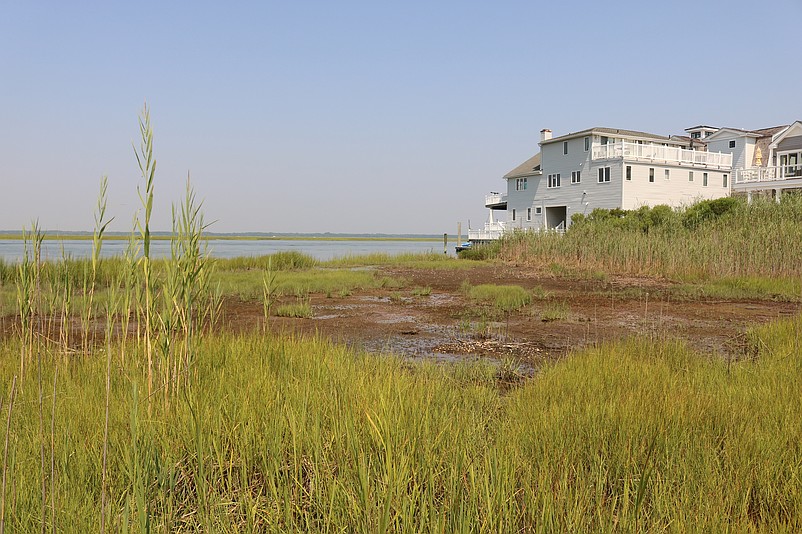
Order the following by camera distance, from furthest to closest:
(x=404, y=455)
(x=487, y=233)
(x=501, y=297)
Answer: (x=487, y=233)
(x=501, y=297)
(x=404, y=455)

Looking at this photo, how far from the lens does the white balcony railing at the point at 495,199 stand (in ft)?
182

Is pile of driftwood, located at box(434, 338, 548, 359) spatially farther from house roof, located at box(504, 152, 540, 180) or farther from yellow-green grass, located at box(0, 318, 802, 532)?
house roof, located at box(504, 152, 540, 180)

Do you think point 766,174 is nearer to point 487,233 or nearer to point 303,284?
point 487,233

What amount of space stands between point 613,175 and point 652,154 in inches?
136

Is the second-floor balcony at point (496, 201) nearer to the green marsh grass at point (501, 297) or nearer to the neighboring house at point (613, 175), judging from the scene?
the neighboring house at point (613, 175)

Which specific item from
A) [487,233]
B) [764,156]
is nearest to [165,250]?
[487,233]

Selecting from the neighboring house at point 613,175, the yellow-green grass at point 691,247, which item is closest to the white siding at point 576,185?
the neighboring house at point 613,175

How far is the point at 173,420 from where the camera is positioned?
3.26 metres

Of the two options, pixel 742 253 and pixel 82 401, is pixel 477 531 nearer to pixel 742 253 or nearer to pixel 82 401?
pixel 82 401

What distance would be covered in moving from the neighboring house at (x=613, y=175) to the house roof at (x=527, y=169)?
31 cm

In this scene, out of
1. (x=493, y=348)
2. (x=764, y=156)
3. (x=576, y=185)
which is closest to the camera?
(x=493, y=348)

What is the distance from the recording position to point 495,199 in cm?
5656

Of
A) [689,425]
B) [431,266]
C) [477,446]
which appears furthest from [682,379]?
[431,266]

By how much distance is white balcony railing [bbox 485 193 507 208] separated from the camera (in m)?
55.5
